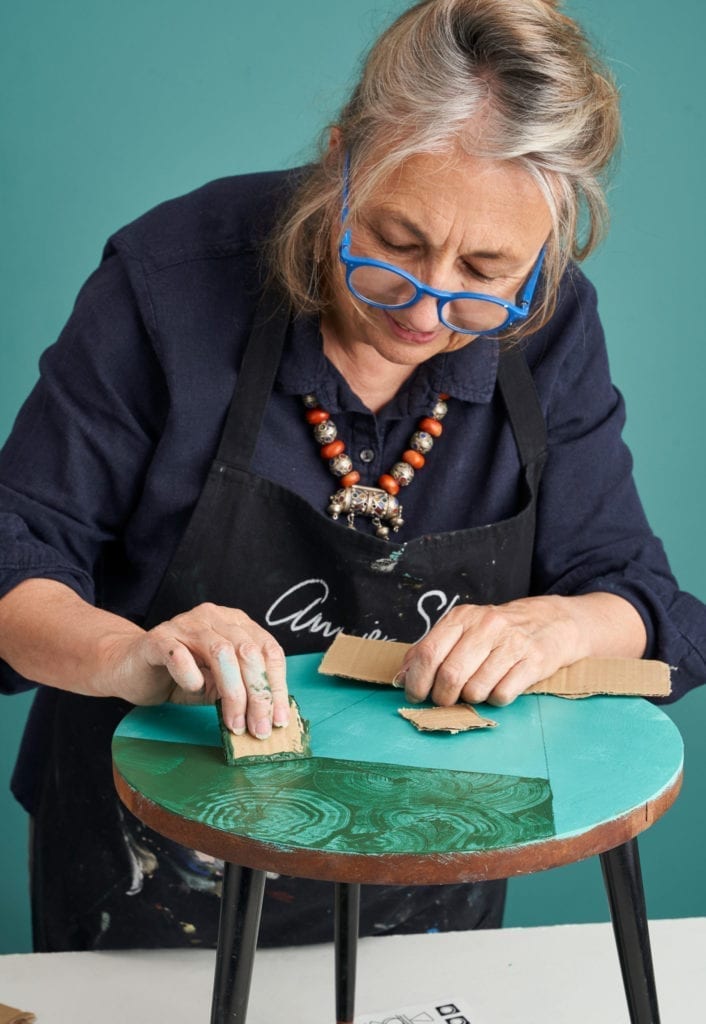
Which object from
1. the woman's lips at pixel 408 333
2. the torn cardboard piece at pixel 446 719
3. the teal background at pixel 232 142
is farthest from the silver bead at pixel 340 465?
the teal background at pixel 232 142

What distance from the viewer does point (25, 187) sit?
253 centimetres

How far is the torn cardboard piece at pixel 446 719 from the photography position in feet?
4.17

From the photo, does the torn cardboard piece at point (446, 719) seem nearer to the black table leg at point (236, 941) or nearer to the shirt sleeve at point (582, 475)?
the black table leg at point (236, 941)

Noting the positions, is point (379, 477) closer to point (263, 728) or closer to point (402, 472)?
point (402, 472)

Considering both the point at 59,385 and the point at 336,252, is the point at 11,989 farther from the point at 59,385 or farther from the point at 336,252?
the point at 336,252

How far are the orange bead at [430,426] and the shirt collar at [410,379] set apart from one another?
0.04 feet

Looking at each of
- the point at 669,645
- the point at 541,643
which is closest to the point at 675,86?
the point at 669,645

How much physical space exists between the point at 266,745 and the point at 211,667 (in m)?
0.10

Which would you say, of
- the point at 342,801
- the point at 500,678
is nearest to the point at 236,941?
the point at 342,801

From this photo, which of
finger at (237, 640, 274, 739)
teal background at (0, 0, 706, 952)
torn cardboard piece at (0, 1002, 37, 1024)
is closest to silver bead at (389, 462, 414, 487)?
finger at (237, 640, 274, 739)

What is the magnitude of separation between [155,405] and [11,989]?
0.76m

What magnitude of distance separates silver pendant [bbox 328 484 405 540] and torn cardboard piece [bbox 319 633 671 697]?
0.83 ft

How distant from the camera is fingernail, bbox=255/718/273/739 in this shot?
1.19 metres

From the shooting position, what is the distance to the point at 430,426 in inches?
68.0
